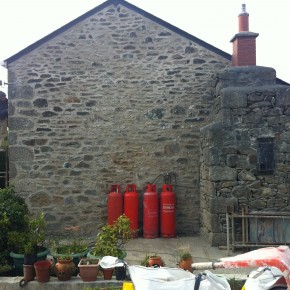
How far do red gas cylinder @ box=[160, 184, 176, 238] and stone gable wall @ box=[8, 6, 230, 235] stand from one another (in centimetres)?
42

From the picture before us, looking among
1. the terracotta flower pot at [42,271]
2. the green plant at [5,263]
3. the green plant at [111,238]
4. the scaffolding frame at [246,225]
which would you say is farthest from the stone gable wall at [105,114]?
the terracotta flower pot at [42,271]

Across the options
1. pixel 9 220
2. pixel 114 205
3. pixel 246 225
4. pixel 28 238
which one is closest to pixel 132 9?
pixel 114 205

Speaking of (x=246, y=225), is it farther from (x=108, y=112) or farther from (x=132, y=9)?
(x=132, y=9)

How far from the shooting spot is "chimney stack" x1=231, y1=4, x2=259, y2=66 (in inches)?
323

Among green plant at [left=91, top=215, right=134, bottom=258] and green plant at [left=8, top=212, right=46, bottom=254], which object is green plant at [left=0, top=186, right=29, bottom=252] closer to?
green plant at [left=8, top=212, right=46, bottom=254]

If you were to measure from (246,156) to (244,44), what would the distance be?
252cm

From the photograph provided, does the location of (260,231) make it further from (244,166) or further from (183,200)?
(183,200)

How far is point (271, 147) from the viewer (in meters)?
7.48

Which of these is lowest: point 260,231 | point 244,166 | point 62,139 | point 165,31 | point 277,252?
point 260,231

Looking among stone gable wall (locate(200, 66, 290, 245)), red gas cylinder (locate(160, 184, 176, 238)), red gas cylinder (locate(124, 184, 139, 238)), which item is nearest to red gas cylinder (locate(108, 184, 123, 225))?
red gas cylinder (locate(124, 184, 139, 238))

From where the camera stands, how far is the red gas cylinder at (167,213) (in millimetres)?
8258

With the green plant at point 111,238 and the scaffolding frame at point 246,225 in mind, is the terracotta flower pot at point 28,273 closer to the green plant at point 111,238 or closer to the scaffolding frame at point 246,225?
the green plant at point 111,238

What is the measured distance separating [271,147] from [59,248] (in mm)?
4412

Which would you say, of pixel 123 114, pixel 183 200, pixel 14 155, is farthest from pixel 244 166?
Result: pixel 14 155
